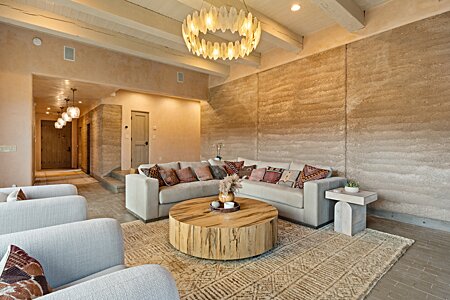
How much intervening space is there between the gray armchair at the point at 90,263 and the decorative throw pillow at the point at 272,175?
3.35 metres

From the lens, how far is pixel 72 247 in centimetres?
129

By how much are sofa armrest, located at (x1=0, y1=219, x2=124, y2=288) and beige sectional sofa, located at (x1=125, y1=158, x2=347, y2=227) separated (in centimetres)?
221

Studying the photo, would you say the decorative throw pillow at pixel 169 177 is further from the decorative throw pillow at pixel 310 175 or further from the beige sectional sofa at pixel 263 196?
the decorative throw pillow at pixel 310 175

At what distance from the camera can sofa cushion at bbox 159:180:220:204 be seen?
12.4 feet

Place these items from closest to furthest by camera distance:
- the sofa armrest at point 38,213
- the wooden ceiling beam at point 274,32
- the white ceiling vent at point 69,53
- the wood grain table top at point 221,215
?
the sofa armrest at point 38,213 < the wood grain table top at point 221,215 < the wooden ceiling beam at point 274,32 < the white ceiling vent at point 69,53

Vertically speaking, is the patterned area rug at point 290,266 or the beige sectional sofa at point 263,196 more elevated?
the beige sectional sofa at point 263,196

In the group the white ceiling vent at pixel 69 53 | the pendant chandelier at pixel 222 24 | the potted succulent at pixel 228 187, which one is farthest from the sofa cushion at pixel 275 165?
the white ceiling vent at pixel 69 53

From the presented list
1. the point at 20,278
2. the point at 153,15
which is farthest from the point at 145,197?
the point at 153,15

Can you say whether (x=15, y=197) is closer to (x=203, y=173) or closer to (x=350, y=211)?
(x=203, y=173)

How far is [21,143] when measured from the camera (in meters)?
4.48

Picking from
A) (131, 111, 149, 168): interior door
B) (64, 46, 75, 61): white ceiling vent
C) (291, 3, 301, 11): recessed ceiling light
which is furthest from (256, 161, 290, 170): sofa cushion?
(131, 111, 149, 168): interior door

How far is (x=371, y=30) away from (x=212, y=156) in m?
5.11

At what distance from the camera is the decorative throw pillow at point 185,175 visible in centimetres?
442

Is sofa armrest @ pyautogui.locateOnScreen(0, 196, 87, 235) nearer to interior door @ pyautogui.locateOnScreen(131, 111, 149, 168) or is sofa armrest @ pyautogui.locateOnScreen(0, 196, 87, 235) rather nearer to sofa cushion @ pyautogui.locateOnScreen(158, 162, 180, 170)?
sofa cushion @ pyautogui.locateOnScreen(158, 162, 180, 170)
